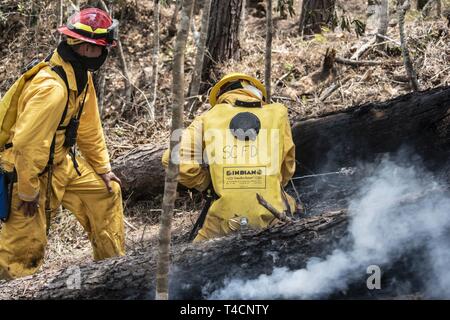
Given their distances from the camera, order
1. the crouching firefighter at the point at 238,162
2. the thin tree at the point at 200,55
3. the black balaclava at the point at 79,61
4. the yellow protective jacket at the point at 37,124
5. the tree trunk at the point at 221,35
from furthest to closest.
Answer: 1. the tree trunk at the point at 221,35
2. the thin tree at the point at 200,55
3. the black balaclava at the point at 79,61
4. the crouching firefighter at the point at 238,162
5. the yellow protective jacket at the point at 37,124

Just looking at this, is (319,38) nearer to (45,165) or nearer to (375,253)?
(45,165)

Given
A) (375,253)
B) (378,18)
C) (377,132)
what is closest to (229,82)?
(377,132)

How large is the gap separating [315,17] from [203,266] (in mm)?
6517

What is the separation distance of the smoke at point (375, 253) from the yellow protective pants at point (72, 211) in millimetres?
1861

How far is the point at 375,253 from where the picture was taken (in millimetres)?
4094

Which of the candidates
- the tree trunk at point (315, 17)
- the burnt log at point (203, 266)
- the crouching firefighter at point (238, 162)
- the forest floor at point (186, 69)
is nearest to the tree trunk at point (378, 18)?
the forest floor at point (186, 69)

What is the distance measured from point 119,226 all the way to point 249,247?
188cm

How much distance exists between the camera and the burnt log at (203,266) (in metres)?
4.20

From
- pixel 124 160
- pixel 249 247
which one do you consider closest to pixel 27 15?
pixel 124 160

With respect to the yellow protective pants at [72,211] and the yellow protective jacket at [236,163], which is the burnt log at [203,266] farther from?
the yellow protective pants at [72,211]

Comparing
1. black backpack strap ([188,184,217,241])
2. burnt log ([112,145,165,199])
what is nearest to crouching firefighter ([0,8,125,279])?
black backpack strap ([188,184,217,241])

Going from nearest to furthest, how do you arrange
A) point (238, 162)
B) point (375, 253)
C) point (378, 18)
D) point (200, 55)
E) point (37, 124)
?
1. point (375, 253)
2. point (37, 124)
3. point (238, 162)
4. point (200, 55)
5. point (378, 18)
